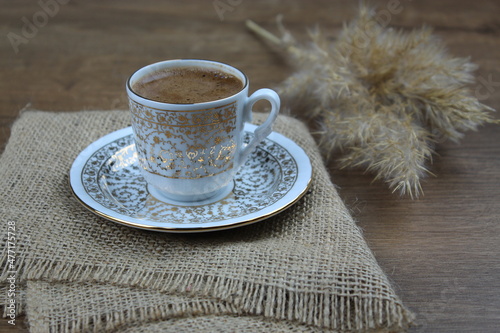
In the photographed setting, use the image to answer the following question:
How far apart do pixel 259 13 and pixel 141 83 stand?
158 centimetres

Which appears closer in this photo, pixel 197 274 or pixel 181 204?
pixel 197 274

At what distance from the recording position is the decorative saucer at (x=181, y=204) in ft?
3.44

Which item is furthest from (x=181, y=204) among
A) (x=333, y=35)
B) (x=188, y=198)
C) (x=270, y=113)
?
(x=333, y=35)

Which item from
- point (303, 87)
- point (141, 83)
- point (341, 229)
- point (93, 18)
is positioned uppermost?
point (141, 83)

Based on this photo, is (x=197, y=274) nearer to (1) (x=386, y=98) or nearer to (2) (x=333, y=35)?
A: (1) (x=386, y=98)

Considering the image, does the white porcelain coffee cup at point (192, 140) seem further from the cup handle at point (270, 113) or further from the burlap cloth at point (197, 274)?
the burlap cloth at point (197, 274)

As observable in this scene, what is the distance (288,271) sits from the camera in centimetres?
95

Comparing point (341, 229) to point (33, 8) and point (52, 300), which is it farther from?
point (33, 8)

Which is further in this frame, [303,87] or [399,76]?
[303,87]

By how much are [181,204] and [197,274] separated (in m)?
0.25

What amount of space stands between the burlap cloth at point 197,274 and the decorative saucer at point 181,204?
4 cm

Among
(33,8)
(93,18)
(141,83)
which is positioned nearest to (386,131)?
(141,83)

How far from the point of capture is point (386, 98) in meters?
1.58

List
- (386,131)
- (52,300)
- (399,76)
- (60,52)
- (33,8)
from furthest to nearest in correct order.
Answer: (33,8), (60,52), (399,76), (386,131), (52,300)
